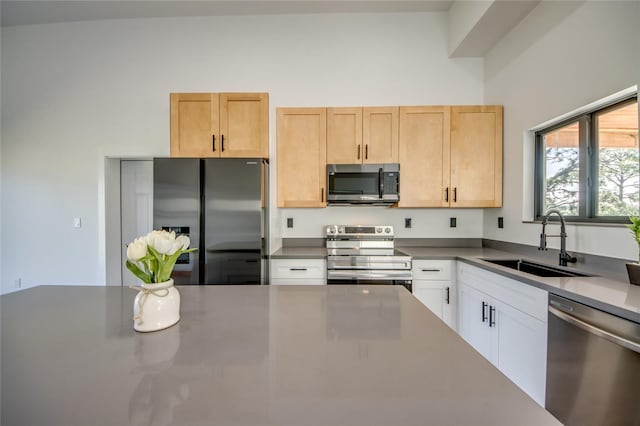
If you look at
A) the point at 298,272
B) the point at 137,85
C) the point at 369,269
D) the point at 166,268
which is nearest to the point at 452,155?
the point at 369,269

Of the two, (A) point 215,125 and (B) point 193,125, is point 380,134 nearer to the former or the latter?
(A) point 215,125

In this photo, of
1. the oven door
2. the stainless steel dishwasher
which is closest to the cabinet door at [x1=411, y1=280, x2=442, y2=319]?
the oven door

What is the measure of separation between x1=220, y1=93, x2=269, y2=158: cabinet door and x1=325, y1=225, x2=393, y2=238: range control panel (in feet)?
3.27

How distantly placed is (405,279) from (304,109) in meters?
1.84

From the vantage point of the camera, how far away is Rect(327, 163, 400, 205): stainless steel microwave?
2.63 metres

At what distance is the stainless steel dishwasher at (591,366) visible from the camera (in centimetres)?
104

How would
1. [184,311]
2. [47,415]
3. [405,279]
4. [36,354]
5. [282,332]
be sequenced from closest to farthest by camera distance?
[47,415]
[36,354]
[282,332]
[184,311]
[405,279]

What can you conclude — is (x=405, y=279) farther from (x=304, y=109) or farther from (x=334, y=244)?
(x=304, y=109)

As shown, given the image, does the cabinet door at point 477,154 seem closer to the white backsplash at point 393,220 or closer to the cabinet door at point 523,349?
the white backsplash at point 393,220

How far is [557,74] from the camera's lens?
1996 millimetres

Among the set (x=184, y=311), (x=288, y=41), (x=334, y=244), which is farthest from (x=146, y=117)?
(x=184, y=311)

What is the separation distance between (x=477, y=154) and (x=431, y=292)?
1398 millimetres

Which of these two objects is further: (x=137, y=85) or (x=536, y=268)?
(x=137, y=85)

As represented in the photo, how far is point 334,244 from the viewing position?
2799mm
